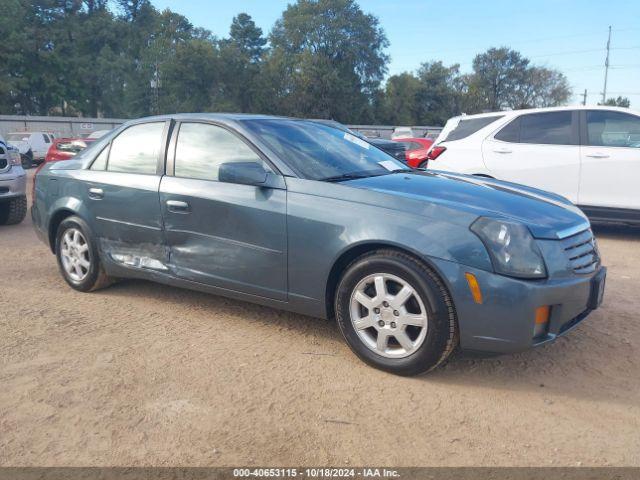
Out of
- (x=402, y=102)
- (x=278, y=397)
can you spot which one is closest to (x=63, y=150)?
(x=278, y=397)

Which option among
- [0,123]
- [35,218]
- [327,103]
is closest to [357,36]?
[327,103]

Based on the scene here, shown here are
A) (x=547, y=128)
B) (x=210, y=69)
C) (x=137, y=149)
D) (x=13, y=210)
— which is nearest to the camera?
(x=137, y=149)

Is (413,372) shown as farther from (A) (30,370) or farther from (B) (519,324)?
(A) (30,370)

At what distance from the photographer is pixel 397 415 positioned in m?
2.97

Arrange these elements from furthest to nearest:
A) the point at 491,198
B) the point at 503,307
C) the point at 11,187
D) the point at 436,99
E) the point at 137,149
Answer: the point at 436,99, the point at 11,187, the point at 137,149, the point at 491,198, the point at 503,307

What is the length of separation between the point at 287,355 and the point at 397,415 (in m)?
0.99

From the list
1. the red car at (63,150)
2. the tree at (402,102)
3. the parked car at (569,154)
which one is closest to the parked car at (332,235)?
the parked car at (569,154)

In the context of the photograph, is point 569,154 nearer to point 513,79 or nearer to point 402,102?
point 402,102

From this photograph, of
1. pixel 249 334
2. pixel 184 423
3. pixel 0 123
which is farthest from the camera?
pixel 0 123

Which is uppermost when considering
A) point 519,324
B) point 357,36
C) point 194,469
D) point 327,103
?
point 357,36

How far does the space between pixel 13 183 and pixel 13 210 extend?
18.6 inches

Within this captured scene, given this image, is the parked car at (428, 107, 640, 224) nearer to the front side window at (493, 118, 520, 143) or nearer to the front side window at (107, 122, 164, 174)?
the front side window at (493, 118, 520, 143)

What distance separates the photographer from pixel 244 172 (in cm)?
378

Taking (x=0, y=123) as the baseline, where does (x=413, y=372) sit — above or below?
below
